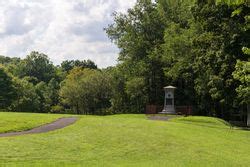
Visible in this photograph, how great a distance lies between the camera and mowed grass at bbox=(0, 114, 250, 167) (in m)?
13.9

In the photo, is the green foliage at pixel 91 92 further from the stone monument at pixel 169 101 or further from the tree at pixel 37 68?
the tree at pixel 37 68

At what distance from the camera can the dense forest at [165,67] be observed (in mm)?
34875

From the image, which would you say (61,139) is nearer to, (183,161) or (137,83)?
(183,161)

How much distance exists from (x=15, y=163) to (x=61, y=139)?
490cm

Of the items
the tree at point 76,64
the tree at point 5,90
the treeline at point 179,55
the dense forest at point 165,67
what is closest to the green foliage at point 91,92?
the dense forest at point 165,67

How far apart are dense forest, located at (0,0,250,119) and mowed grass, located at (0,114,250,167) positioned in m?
7.29

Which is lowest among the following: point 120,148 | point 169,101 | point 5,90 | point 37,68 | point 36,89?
point 120,148

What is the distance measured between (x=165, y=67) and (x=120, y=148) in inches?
1486

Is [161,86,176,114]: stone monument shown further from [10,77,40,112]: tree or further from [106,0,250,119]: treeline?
[10,77,40,112]: tree

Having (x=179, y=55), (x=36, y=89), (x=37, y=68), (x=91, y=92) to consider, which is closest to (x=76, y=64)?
(x=37, y=68)

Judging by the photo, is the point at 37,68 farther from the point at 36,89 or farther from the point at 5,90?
the point at 5,90

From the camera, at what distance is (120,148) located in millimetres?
16828

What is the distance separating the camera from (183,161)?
15.2 metres

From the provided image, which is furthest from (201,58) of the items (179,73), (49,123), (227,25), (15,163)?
(15,163)
